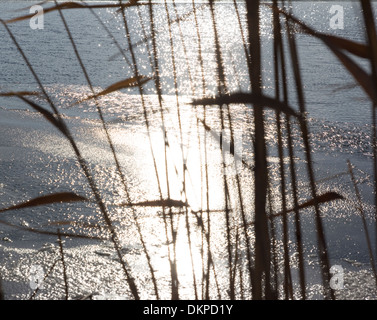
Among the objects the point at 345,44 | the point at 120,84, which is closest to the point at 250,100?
the point at 345,44

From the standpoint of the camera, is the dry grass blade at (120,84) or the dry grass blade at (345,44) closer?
the dry grass blade at (345,44)

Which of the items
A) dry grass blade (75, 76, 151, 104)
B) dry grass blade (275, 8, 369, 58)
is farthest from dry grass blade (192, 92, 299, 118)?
dry grass blade (75, 76, 151, 104)

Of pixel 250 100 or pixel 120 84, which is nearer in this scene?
pixel 250 100

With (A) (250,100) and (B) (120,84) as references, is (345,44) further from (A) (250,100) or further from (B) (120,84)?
(B) (120,84)

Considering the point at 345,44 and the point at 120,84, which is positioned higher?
the point at 120,84

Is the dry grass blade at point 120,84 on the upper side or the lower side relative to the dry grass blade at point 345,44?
upper

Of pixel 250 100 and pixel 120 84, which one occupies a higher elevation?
pixel 120 84

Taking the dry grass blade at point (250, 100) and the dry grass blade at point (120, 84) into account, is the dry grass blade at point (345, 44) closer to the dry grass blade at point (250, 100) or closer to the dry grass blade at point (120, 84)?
the dry grass blade at point (250, 100)

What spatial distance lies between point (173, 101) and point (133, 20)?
6356 mm

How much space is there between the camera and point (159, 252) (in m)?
2.22

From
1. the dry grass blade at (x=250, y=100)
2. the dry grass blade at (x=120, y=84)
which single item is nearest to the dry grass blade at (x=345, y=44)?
the dry grass blade at (x=250, y=100)

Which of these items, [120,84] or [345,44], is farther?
[120,84]

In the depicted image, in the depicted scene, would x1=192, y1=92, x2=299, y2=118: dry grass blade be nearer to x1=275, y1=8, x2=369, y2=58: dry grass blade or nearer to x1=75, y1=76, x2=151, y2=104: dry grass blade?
x1=275, y1=8, x2=369, y2=58: dry grass blade

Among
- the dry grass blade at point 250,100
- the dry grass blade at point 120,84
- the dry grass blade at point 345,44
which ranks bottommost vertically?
the dry grass blade at point 250,100
